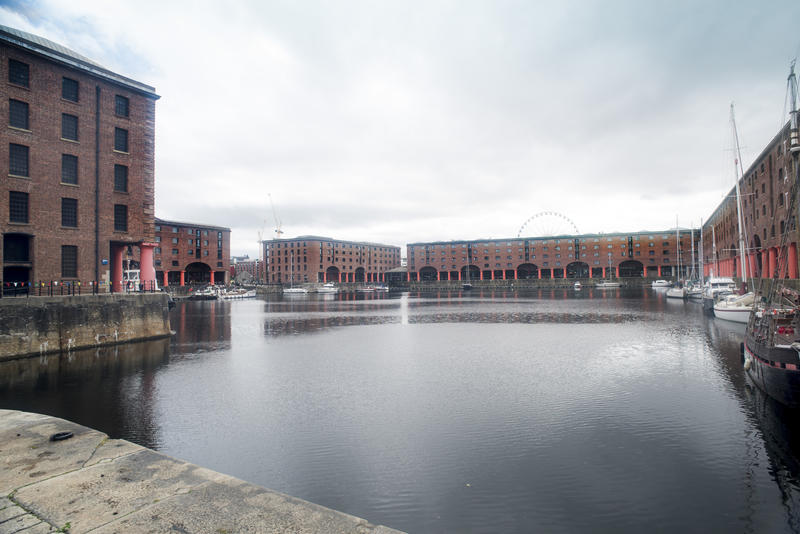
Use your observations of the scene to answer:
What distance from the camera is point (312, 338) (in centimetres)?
3241

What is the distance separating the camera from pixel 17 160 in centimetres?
2759

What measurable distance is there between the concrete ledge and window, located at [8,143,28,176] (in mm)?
27583

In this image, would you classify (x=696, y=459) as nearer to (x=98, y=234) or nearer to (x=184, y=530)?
(x=184, y=530)

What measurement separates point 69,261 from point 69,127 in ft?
30.9

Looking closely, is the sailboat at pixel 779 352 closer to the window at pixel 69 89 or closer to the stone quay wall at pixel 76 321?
the stone quay wall at pixel 76 321

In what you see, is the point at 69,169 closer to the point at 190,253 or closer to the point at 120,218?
the point at 120,218

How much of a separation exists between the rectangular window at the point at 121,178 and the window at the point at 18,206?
226 inches

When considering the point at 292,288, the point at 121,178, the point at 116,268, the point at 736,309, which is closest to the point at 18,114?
the point at 121,178

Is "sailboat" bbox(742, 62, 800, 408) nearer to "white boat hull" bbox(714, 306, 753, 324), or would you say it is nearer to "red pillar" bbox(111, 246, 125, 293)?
"white boat hull" bbox(714, 306, 753, 324)

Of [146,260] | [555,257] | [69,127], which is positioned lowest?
[146,260]

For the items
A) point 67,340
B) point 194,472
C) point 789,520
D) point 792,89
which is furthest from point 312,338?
point 792,89

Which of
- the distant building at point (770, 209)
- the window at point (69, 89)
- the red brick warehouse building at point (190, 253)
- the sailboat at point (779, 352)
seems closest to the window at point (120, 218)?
the window at point (69, 89)

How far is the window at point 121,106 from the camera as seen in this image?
3265 cm

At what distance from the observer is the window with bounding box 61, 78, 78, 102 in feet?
97.5
